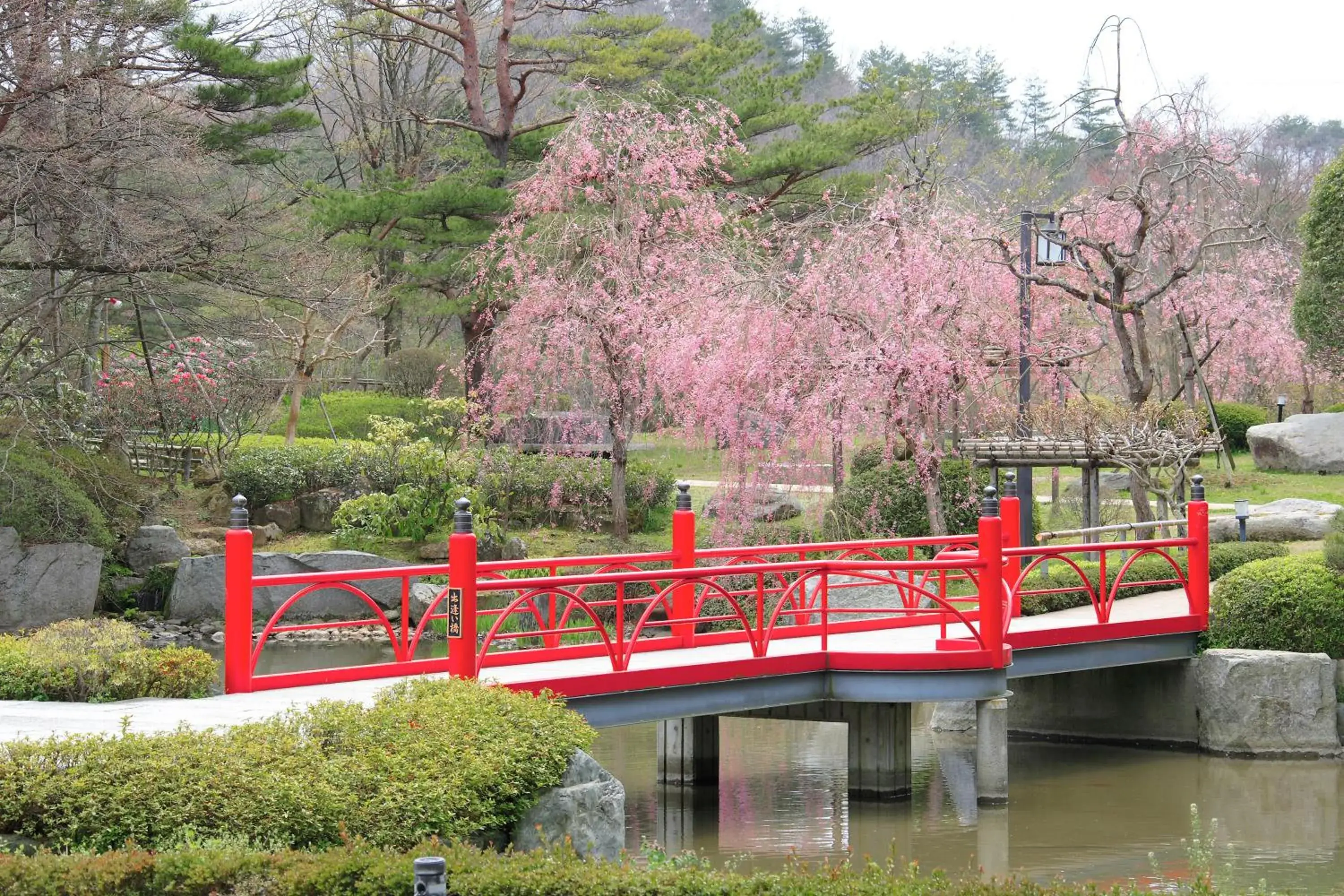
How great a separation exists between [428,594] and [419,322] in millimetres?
23975

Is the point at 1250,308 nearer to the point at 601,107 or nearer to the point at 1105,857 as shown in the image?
the point at 601,107

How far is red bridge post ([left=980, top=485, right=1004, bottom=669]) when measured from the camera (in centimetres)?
1259

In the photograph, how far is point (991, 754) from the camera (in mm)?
13383

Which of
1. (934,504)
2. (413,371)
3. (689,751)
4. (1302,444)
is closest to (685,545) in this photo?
(689,751)

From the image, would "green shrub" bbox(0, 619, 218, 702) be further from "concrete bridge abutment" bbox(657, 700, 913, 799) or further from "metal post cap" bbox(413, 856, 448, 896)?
"metal post cap" bbox(413, 856, 448, 896)

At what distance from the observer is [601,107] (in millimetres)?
26562

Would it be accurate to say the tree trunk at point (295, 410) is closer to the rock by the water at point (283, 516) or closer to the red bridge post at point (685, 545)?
the rock by the water at point (283, 516)

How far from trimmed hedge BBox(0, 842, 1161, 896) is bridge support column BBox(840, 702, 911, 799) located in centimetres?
692

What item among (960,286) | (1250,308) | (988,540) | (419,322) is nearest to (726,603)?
(960,286)

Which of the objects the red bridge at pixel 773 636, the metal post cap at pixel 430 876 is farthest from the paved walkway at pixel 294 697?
the metal post cap at pixel 430 876

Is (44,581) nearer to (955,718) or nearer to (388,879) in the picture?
(955,718)

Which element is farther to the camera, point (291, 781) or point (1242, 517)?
point (1242, 517)

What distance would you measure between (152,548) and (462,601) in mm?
15030

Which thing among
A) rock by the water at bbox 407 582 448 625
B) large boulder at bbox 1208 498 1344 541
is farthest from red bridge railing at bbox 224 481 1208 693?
rock by the water at bbox 407 582 448 625
